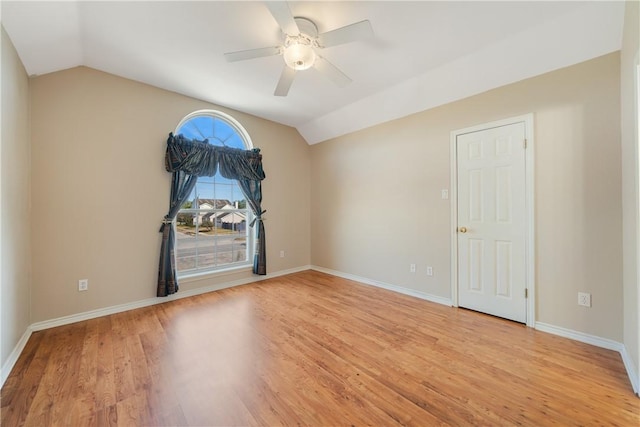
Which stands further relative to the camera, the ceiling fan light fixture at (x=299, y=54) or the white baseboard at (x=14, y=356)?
the ceiling fan light fixture at (x=299, y=54)

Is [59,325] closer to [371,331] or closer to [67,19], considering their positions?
[67,19]

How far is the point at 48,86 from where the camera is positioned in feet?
8.43

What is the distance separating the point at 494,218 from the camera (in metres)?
2.76

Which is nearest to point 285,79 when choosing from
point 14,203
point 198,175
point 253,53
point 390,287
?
point 253,53

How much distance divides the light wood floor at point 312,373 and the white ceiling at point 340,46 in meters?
2.58

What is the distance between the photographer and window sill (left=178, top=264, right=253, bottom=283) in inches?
136

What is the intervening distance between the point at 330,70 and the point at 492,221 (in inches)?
92.6

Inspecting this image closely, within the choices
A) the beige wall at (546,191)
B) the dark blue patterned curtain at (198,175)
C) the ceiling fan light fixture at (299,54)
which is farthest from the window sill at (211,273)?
the ceiling fan light fixture at (299,54)

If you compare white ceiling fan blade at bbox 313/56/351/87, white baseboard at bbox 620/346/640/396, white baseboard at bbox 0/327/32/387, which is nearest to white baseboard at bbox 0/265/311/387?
white baseboard at bbox 0/327/32/387

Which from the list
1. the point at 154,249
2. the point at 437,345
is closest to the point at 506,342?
the point at 437,345

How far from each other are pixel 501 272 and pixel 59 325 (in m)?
4.69

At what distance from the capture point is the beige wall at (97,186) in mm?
2543

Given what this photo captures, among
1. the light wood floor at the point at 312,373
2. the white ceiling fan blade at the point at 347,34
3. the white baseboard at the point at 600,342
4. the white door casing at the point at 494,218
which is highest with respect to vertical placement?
the white ceiling fan blade at the point at 347,34

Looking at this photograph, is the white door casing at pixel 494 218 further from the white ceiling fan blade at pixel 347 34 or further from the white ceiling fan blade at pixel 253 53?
the white ceiling fan blade at pixel 253 53
